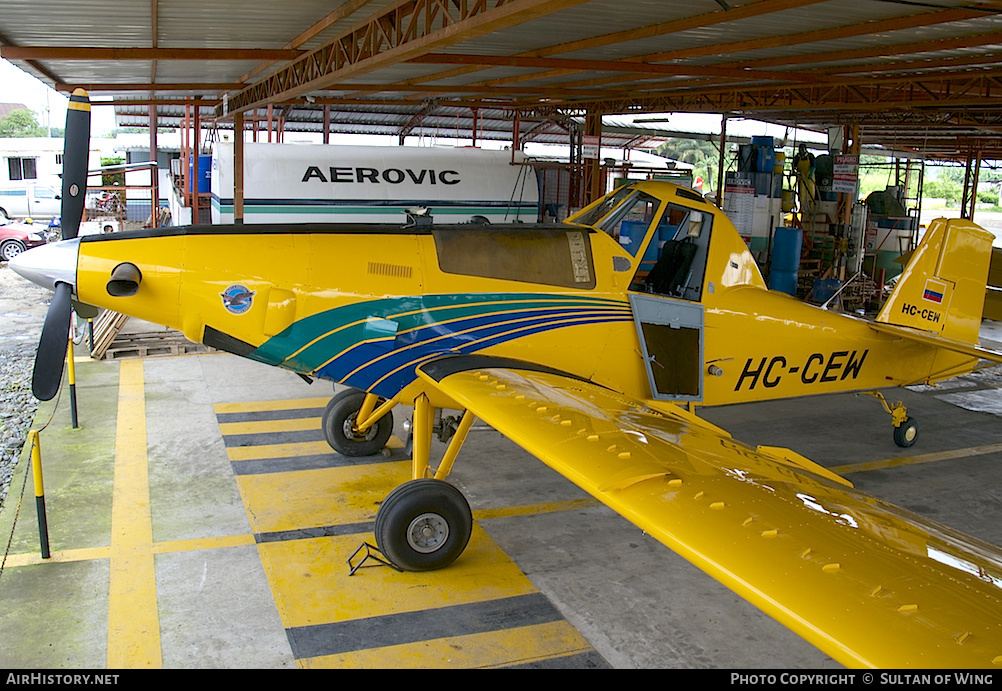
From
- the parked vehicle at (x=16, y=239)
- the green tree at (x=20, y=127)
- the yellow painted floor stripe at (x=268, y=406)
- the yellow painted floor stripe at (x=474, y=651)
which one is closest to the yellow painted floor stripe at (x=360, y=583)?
the yellow painted floor stripe at (x=474, y=651)

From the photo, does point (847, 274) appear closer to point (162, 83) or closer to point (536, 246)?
point (536, 246)

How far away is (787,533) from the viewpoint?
3238 millimetres

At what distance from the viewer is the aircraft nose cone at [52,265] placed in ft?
18.3

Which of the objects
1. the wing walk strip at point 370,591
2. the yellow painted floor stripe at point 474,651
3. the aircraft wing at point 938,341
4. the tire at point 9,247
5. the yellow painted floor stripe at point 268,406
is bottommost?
the yellow painted floor stripe at point 474,651

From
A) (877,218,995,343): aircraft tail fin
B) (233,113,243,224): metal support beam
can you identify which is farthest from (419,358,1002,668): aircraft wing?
(233,113,243,224): metal support beam

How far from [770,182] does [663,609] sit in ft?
45.7

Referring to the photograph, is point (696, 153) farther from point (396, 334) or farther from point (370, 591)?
point (370, 591)

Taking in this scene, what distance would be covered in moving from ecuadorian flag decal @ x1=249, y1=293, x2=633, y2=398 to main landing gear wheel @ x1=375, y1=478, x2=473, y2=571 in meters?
0.95

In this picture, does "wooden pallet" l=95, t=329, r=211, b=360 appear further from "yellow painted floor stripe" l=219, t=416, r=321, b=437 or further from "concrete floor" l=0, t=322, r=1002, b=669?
"yellow painted floor stripe" l=219, t=416, r=321, b=437

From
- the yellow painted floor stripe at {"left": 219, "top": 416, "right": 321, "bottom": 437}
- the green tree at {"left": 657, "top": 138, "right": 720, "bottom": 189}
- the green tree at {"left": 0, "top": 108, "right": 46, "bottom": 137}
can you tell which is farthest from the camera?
the green tree at {"left": 0, "top": 108, "right": 46, "bottom": 137}

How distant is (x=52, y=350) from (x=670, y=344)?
15.3 feet

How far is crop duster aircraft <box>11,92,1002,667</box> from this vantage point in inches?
130

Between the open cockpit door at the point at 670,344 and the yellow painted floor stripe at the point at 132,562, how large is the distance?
163 inches

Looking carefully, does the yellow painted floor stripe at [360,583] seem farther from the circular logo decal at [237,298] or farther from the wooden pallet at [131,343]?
the wooden pallet at [131,343]
